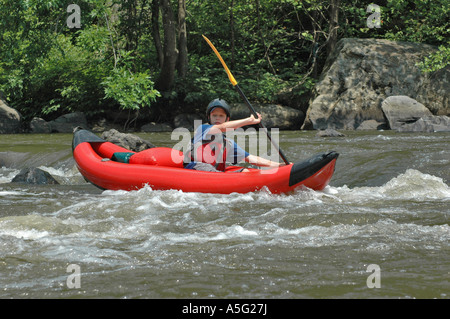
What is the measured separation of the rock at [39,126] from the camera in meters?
12.6

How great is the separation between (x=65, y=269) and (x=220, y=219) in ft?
4.86

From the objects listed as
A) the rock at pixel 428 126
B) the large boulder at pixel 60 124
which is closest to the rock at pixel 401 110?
the rock at pixel 428 126

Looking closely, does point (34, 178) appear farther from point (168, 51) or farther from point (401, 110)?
point (401, 110)

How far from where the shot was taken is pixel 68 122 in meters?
12.9

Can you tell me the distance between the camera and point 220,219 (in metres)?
4.29

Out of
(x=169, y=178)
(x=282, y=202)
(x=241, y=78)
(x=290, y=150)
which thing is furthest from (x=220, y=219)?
(x=241, y=78)

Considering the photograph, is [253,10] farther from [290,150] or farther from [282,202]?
[282,202]

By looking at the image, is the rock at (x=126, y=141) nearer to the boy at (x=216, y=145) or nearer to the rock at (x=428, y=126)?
the boy at (x=216, y=145)

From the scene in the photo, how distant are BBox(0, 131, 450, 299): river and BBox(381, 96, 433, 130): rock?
4.94 m

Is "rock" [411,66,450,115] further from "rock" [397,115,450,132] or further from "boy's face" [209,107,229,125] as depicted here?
"boy's face" [209,107,229,125]

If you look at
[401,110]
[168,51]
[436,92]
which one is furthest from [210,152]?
[436,92]

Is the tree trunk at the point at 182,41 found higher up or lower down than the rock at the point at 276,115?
higher up

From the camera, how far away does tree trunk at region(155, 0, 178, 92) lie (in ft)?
39.8

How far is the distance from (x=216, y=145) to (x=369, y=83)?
305 inches
